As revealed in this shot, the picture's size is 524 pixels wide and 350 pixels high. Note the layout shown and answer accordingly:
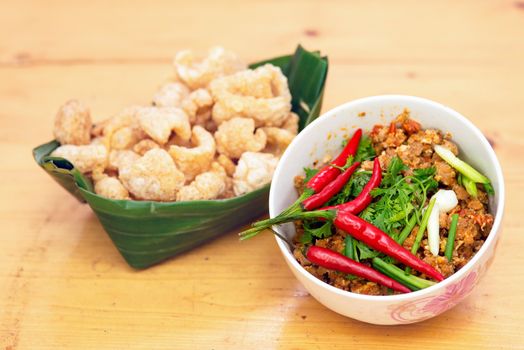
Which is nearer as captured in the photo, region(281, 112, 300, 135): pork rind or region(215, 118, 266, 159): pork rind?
region(215, 118, 266, 159): pork rind

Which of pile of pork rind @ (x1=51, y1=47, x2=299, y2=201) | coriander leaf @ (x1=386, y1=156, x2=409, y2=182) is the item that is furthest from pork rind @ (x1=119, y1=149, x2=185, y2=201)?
coriander leaf @ (x1=386, y1=156, x2=409, y2=182)

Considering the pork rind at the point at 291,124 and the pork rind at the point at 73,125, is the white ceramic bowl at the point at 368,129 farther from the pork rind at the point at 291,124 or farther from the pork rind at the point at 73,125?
the pork rind at the point at 73,125

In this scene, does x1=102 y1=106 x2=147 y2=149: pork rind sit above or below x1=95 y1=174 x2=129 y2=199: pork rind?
above

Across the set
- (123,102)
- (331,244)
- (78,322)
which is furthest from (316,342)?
(123,102)

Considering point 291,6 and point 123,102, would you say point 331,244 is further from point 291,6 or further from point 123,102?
point 291,6

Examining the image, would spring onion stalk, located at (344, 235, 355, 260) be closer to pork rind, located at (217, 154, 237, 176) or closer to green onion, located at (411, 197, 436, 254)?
green onion, located at (411, 197, 436, 254)

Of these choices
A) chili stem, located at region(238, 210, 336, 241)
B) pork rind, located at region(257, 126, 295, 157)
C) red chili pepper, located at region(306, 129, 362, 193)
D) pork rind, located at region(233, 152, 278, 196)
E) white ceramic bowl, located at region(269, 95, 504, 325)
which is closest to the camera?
white ceramic bowl, located at region(269, 95, 504, 325)

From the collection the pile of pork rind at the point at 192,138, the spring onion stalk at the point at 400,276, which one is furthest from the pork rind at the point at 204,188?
the spring onion stalk at the point at 400,276
